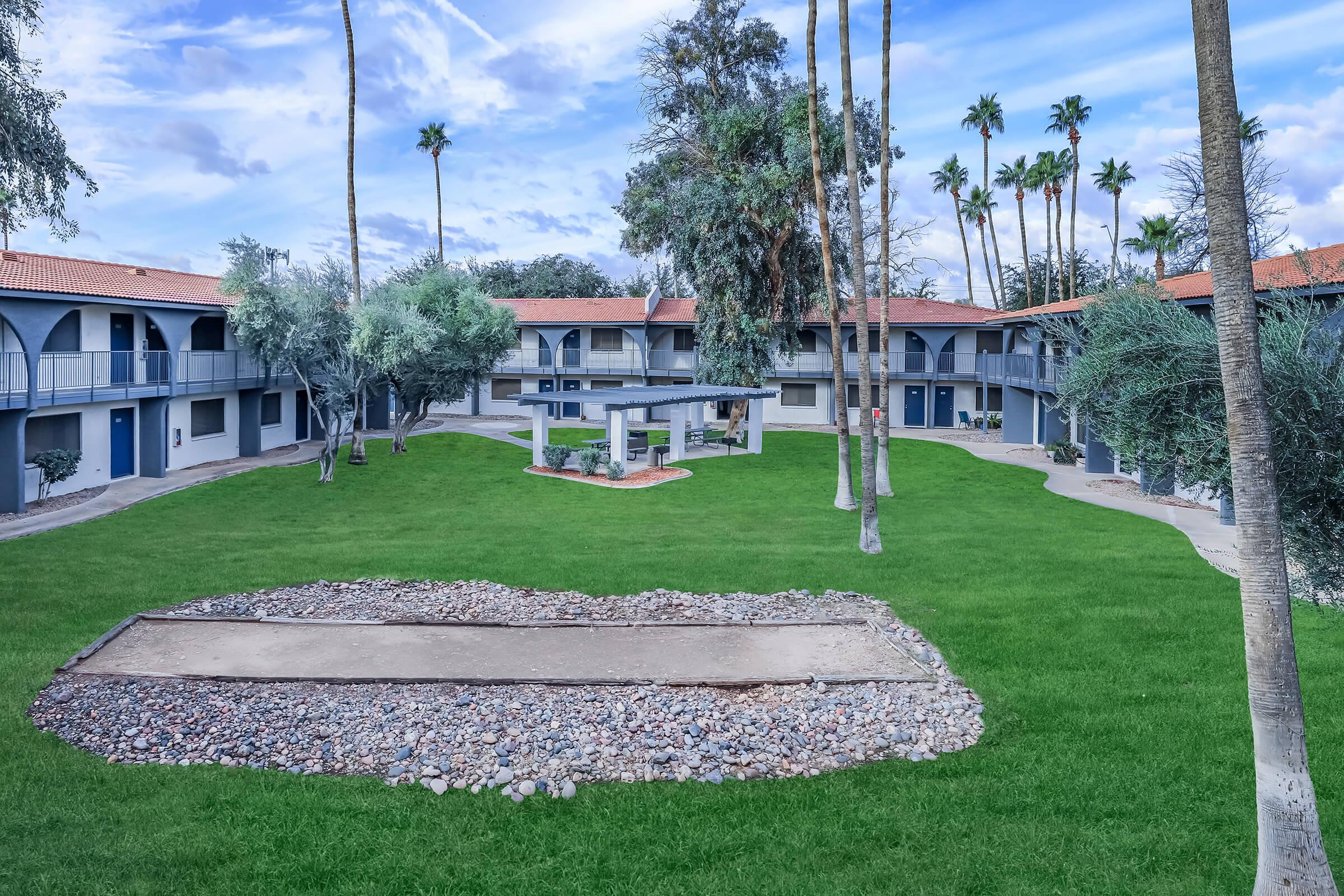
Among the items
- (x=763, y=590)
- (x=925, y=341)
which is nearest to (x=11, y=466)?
(x=763, y=590)

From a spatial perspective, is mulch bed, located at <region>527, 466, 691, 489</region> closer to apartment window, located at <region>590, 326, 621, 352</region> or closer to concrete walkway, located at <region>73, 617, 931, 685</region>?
concrete walkway, located at <region>73, 617, 931, 685</region>

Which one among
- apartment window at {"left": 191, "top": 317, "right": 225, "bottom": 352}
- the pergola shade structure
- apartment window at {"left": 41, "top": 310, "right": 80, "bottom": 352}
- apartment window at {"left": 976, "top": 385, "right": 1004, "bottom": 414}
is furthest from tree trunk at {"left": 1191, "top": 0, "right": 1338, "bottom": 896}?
apartment window at {"left": 976, "top": 385, "right": 1004, "bottom": 414}

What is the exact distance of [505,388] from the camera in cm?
5234

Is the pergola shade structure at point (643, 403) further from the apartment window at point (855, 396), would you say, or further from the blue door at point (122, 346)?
the apartment window at point (855, 396)

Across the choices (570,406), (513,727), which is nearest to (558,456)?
(570,406)

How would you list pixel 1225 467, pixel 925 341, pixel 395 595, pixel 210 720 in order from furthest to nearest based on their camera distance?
pixel 925 341 < pixel 395 595 < pixel 210 720 < pixel 1225 467

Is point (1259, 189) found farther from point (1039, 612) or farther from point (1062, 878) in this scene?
point (1062, 878)

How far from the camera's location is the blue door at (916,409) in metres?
48.8

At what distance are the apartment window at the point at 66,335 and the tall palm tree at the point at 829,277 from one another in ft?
61.9

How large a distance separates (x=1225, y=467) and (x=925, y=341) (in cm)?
3982

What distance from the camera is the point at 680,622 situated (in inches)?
533

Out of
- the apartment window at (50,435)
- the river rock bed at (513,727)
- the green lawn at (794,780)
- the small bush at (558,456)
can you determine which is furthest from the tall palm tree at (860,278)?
the apartment window at (50,435)

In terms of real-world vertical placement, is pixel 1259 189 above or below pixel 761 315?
above

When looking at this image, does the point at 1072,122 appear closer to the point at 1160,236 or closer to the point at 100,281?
the point at 1160,236
